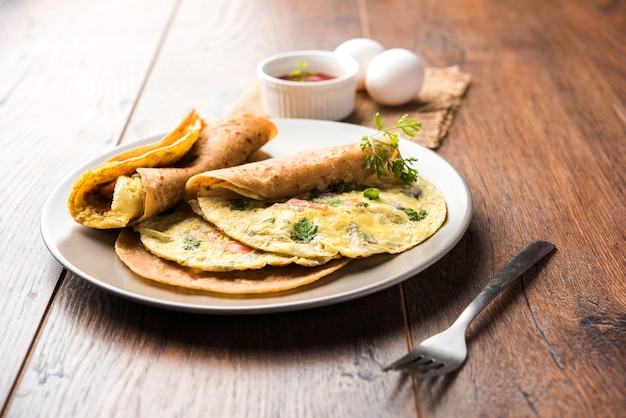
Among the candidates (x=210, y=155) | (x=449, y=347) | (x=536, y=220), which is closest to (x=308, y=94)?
(x=210, y=155)

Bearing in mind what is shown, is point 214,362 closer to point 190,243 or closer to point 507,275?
point 190,243

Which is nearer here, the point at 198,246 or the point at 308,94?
the point at 198,246

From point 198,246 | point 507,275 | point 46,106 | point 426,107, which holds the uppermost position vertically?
point 198,246

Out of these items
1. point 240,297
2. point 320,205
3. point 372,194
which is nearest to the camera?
point 240,297

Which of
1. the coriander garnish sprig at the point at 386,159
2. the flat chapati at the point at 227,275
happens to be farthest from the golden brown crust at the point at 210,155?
the coriander garnish sprig at the point at 386,159

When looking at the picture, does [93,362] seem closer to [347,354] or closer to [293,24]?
[347,354]

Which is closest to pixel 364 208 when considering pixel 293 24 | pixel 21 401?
pixel 21 401

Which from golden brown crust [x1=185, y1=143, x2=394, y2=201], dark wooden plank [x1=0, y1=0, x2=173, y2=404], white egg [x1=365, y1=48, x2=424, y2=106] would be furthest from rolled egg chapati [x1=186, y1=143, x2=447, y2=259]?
white egg [x1=365, y1=48, x2=424, y2=106]
